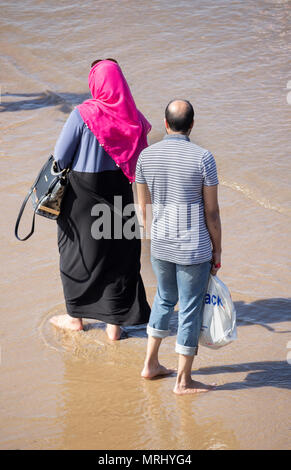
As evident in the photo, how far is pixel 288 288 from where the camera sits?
15.1 feet

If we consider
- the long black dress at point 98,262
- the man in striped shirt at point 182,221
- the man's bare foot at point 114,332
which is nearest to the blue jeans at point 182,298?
the man in striped shirt at point 182,221

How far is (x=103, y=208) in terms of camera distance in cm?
386

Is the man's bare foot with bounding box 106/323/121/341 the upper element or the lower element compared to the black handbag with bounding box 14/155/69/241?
lower

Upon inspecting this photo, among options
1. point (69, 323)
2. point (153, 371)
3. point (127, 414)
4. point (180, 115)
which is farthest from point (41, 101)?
point (127, 414)

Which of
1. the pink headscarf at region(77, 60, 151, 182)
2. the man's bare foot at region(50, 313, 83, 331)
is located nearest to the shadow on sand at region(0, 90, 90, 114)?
the man's bare foot at region(50, 313, 83, 331)

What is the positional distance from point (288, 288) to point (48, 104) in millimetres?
4717

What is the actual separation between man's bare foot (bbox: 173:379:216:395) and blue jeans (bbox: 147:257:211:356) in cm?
24

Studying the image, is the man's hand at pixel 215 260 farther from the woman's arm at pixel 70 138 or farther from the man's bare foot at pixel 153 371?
the woman's arm at pixel 70 138

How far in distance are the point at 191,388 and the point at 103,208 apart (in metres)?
1.14

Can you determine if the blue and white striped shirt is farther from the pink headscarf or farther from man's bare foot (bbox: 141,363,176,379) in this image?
man's bare foot (bbox: 141,363,176,379)

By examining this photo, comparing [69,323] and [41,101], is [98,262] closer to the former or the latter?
[69,323]

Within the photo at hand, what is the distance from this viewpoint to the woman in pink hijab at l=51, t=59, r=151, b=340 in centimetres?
366

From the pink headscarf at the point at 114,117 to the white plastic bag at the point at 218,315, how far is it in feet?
2.79

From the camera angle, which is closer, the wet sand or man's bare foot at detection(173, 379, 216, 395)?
the wet sand
